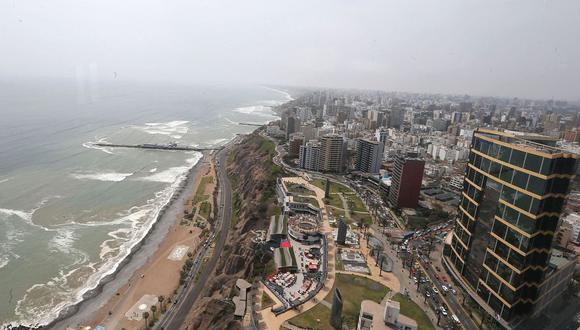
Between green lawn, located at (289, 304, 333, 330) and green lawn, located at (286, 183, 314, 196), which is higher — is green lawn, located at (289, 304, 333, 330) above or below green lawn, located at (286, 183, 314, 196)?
below

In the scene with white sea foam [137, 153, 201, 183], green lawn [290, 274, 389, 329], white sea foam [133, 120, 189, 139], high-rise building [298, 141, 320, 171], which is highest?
high-rise building [298, 141, 320, 171]

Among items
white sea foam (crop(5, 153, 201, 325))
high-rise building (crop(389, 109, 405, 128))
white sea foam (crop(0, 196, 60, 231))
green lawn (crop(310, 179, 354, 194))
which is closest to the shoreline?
white sea foam (crop(5, 153, 201, 325))

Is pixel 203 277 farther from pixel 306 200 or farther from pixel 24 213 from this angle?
pixel 24 213

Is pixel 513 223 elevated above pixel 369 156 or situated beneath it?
elevated above

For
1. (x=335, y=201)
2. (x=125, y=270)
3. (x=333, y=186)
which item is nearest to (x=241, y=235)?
(x=125, y=270)

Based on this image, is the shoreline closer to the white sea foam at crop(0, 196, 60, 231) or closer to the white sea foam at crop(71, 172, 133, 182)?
the white sea foam at crop(71, 172, 133, 182)

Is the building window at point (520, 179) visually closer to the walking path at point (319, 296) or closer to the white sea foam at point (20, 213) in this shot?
the walking path at point (319, 296)

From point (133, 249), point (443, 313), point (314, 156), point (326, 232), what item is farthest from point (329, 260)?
point (314, 156)
